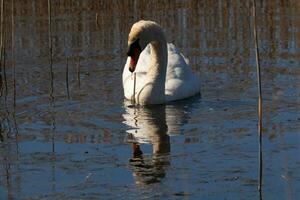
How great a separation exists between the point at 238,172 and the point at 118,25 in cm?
1047

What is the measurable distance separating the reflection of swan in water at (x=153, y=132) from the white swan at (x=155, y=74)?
9.1 inches

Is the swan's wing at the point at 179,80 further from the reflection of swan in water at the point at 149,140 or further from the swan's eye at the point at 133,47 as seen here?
the swan's eye at the point at 133,47

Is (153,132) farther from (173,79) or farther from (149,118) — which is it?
(173,79)

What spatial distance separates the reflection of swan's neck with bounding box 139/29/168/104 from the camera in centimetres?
1233

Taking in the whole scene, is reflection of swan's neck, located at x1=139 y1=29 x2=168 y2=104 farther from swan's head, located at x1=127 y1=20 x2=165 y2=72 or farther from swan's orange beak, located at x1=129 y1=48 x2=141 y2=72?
swan's orange beak, located at x1=129 y1=48 x2=141 y2=72

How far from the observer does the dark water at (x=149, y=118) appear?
8.12 metres

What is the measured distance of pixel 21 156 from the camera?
Answer: 922 cm

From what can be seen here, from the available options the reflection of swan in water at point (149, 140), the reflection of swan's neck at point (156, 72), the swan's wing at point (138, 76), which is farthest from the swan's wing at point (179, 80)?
the reflection of swan in water at point (149, 140)

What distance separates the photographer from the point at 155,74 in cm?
1263

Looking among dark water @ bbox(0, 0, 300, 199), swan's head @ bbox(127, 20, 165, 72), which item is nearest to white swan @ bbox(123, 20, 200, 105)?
swan's head @ bbox(127, 20, 165, 72)

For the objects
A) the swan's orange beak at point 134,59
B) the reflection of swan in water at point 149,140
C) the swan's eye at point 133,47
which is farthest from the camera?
the swan's eye at point 133,47

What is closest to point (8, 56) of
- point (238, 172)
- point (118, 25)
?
point (118, 25)

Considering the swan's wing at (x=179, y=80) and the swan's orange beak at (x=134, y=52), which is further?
the swan's wing at (x=179, y=80)

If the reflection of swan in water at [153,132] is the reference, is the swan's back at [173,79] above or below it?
above
